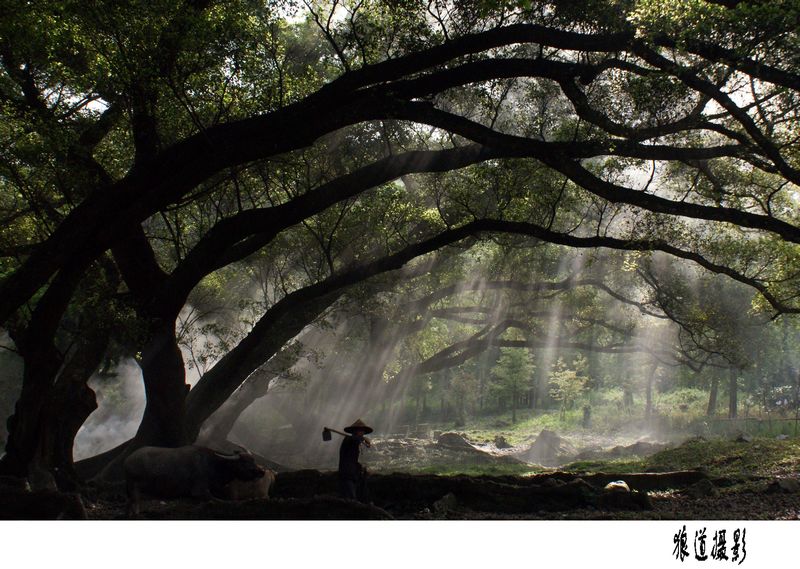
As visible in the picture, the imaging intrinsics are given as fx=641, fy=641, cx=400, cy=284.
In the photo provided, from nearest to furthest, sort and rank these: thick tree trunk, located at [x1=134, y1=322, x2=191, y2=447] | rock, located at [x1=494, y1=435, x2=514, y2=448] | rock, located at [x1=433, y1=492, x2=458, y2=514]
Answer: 1. rock, located at [x1=433, y1=492, x2=458, y2=514]
2. thick tree trunk, located at [x1=134, y1=322, x2=191, y2=447]
3. rock, located at [x1=494, y1=435, x2=514, y2=448]

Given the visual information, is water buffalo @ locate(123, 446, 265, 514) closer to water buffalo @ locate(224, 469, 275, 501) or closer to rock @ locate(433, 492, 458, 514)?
water buffalo @ locate(224, 469, 275, 501)

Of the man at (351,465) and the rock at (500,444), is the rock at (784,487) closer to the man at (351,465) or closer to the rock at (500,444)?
→ the man at (351,465)

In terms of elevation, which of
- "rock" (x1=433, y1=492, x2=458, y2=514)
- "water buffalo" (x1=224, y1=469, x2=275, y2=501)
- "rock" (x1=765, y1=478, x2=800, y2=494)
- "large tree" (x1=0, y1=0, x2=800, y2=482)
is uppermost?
"large tree" (x1=0, y1=0, x2=800, y2=482)

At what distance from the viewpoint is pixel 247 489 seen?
9219mm

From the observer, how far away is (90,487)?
1109cm

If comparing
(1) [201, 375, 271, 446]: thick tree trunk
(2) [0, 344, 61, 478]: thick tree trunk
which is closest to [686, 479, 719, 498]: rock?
(2) [0, 344, 61, 478]: thick tree trunk

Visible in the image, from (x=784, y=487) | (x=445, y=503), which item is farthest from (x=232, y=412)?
(x=784, y=487)

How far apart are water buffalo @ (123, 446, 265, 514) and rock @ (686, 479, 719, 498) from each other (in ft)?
22.4

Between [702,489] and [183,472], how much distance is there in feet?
26.5

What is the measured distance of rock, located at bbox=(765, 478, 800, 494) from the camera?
31.9 ft

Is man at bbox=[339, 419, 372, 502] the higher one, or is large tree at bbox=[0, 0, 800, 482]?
large tree at bbox=[0, 0, 800, 482]

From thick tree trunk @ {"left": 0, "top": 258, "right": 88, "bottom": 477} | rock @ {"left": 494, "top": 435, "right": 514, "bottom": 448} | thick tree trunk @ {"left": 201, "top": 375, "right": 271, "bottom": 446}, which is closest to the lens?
thick tree trunk @ {"left": 0, "top": 258, "right": 88, "bottom": 477}

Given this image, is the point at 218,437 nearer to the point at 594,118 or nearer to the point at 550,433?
the point at 550,433

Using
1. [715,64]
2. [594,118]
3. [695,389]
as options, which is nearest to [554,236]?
[594,118]
